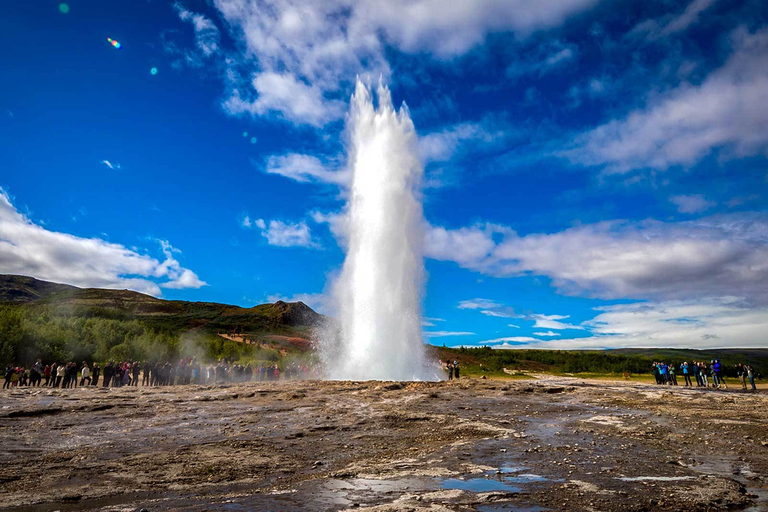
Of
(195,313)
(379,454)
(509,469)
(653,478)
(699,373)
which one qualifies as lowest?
(379,454)

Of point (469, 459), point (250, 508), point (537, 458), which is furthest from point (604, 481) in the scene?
point (250, 508)

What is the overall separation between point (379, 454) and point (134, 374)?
100ft

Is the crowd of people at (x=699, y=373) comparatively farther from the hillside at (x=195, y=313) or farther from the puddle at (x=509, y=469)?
the hillside at (x=195, y=313)

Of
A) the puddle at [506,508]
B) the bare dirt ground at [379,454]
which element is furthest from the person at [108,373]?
the puddle at [506,508]

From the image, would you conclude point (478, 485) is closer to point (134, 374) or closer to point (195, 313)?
point (134, 374)

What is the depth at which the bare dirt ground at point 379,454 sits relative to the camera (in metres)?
7.14

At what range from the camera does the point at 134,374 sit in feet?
112

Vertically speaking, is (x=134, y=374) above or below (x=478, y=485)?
above

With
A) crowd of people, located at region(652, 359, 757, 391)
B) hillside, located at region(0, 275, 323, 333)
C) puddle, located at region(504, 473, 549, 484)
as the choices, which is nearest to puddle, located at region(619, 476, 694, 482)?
puddle, located at region(504, 473, 549, 484)

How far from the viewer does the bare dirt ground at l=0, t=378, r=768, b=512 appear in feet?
23.4

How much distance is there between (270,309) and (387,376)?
485 feet

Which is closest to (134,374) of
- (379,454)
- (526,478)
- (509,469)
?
(379,454)

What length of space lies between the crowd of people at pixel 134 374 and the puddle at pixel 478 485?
2997 cm

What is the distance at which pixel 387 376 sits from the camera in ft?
103
